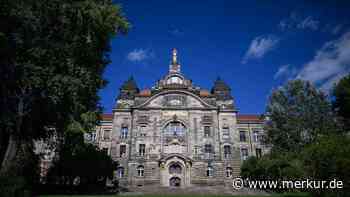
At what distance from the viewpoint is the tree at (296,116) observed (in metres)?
23.2

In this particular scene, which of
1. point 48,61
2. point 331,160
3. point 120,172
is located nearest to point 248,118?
point 120,172

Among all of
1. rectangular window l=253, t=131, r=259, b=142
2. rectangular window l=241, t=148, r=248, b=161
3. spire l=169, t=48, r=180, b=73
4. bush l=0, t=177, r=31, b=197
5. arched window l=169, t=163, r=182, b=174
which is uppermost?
spire l=169, t=48, r=180, b=73

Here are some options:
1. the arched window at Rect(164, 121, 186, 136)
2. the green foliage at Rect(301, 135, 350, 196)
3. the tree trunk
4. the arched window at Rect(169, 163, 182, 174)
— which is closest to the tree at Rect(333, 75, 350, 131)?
the arched window at Rect(164, 121, 186, 136)

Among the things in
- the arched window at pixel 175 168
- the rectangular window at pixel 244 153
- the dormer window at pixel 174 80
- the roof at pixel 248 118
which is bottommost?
the arched window at pixel 175 168

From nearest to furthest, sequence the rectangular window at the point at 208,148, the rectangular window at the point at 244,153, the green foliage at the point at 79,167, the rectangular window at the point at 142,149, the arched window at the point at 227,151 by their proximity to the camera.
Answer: the green foliage at the point at 79,167, the rectangular window at the point at 142,149, the rectangular window at the point at 208,148, the arched window at the point at 227,151, the rectangular window at the point at 244,153

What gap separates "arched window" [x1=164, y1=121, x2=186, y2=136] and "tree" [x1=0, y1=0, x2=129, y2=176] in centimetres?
1906

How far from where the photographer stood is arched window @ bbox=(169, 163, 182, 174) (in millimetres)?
33531

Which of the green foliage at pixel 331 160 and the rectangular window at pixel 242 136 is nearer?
the green foliage at pixel 331 160

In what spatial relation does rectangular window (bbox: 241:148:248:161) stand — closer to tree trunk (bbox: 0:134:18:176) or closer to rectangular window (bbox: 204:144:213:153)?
rectangular window (bbox: 204:144:213:153)

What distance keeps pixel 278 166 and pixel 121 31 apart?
17.3 metres

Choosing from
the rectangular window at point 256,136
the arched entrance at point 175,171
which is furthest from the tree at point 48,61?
the rectangular window at point 256,136

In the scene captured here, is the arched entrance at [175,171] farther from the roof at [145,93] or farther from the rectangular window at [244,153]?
the roof at [145,93]

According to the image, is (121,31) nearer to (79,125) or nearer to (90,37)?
(90,37)

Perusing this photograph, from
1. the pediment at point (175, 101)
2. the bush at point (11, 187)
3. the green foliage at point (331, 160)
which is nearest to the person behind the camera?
the bush at point (11, 187)
